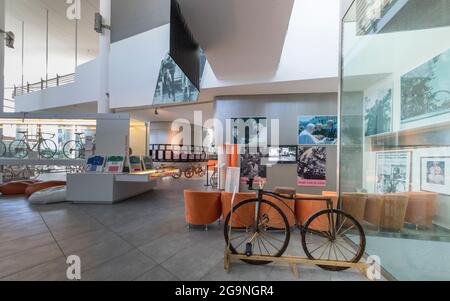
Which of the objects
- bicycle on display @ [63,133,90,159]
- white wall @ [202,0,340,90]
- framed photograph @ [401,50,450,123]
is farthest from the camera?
bicycle on display @ [63,133,90,159]

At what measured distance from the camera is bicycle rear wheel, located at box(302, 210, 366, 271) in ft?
9.19

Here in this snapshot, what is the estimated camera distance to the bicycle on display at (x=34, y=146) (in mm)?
8359

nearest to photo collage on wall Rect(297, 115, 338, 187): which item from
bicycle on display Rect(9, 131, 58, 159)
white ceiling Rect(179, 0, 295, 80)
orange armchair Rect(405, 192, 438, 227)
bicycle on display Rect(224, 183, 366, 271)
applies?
white ceiling Rect(179, 0, 295, 80)

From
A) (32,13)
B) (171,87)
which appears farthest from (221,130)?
(32,13)

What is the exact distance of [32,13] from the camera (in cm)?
959

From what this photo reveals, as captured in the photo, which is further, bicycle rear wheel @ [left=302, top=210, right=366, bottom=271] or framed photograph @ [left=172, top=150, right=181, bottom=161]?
framed photograph @ [left=172, top=150, right=181, bottom=161]

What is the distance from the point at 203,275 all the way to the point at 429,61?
144 inches

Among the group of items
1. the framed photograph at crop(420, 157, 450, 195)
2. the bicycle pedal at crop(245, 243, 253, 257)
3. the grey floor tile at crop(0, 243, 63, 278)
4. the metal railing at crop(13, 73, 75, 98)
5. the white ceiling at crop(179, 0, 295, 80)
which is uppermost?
the metal railing at crop(13, 73, 75, 98)

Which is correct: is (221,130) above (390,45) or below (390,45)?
below

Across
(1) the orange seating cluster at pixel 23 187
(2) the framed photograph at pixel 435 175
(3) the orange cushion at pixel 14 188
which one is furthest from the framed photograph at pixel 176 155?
(2) the framed photograph at pixel 435 175

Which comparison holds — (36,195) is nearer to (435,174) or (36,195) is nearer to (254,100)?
(254,100)

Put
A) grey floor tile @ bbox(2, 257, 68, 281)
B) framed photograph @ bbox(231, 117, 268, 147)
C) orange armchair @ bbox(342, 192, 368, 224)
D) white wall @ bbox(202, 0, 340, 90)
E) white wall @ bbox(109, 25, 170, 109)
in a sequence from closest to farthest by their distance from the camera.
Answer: grey floor tile @ bbox(2, 257, 68, 281)
orange armchair @ bbox(342, 192, 368, 224)
white wall @ bbox(202, 0, 340, 90)
framed photograph @ bbox(231, 117, 268, 147)
white wall @ bbox(109, 25, 170, 109)

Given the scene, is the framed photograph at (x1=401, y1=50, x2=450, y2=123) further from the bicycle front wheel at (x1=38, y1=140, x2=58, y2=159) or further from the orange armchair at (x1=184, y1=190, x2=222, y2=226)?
the bicycle front wheel at (x1=38, y1=140, x2=58, y2=159)

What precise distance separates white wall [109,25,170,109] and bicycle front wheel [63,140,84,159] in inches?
83.5
